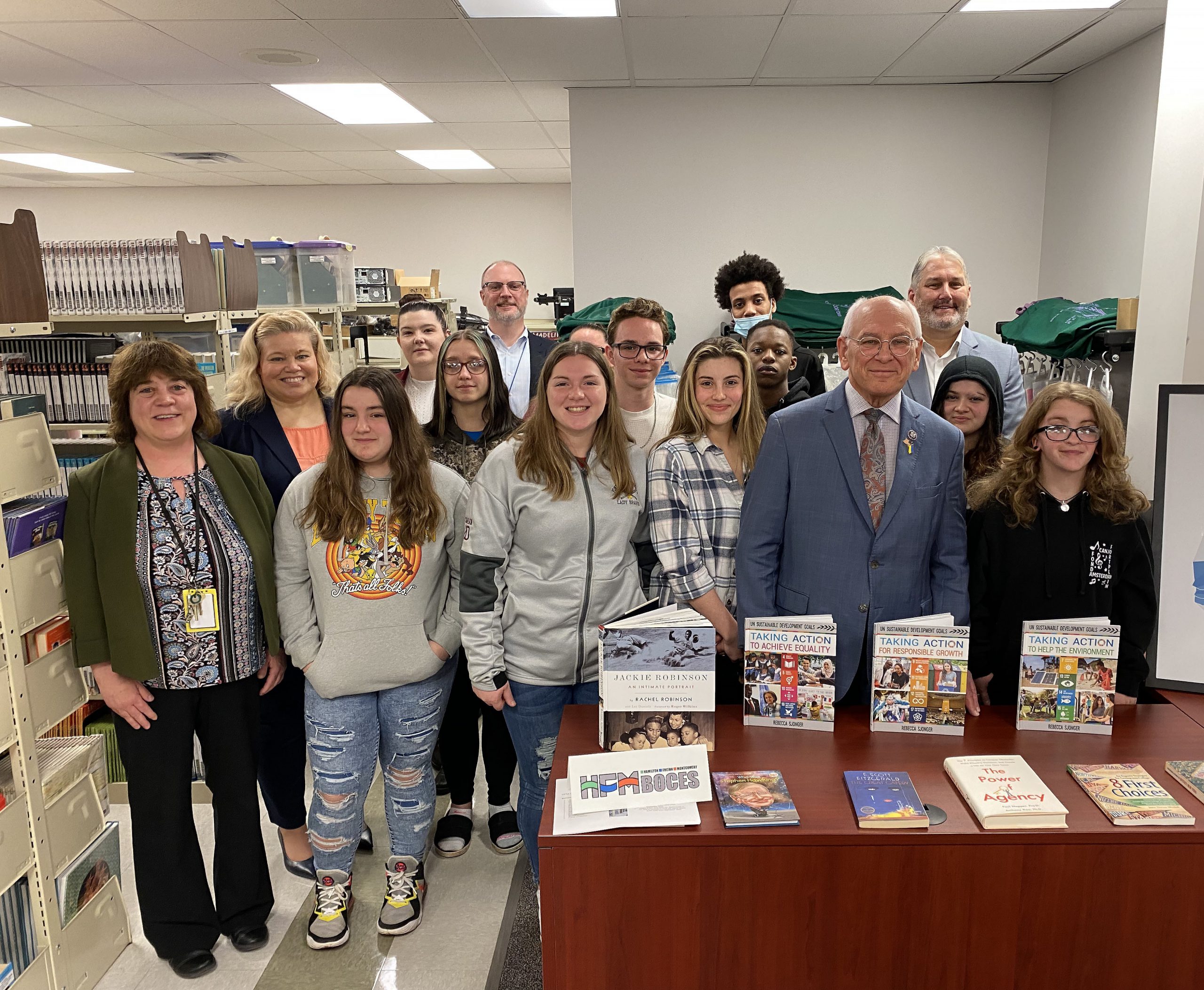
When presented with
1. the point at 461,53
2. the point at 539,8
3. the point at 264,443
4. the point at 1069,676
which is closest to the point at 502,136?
the point at 461,53

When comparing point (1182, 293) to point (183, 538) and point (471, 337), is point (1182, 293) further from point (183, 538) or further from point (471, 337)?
point (183, 538)

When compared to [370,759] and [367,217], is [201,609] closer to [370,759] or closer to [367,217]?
[370,759]

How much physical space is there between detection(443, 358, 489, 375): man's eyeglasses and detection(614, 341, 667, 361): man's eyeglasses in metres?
0.41

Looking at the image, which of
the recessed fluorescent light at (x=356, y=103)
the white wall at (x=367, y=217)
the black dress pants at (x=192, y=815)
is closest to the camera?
the black dress pants at (x=192, y=815)

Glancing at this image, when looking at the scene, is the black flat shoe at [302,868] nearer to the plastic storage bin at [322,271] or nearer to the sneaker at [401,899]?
the sneaker at [401,899]

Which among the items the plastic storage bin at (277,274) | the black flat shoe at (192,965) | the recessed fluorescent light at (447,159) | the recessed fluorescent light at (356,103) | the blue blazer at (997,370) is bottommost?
the black flat shoe at (192,965)

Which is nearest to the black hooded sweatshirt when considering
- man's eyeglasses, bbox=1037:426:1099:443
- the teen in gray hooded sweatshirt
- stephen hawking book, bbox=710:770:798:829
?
man's eyeglasses, bbox=1037:426:1099:443

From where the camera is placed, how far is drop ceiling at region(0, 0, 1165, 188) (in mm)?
3920

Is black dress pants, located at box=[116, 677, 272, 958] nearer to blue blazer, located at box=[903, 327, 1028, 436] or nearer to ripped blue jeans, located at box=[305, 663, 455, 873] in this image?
ripped blue jeans, located at box=[305, 663, 455, 873]

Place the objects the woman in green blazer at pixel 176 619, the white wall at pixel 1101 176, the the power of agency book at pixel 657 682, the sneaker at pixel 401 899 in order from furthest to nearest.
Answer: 1. the white wall at pixel 1101 176
2. the sneaker at pixel 401 899
3. the woman in green blazer at pixel 176 619
4. the the power of agency book at pixel 657 682

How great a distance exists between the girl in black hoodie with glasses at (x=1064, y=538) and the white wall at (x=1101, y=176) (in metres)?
2.86

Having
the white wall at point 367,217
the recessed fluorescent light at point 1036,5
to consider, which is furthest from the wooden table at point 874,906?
the white wall at point 367,217

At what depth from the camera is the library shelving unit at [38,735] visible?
1961 mm

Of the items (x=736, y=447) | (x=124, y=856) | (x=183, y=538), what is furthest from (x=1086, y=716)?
(x=124, y=856)
